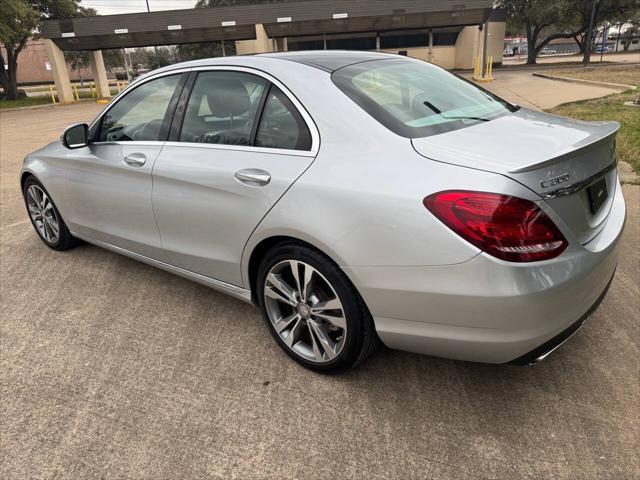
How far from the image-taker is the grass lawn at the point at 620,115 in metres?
6.80

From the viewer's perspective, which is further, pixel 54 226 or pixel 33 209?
pixel 33 209

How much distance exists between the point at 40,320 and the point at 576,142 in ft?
11.1

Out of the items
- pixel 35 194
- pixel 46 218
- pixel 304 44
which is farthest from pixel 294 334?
pixel 304 44

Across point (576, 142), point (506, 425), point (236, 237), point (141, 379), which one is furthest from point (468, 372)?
point (141, 379)

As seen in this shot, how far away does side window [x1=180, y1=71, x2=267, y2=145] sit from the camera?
110 inches

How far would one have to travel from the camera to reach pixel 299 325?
2.67 metres

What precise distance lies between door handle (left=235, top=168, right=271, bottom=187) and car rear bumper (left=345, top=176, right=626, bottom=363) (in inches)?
27.0

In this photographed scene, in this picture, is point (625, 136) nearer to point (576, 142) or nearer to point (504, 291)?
point (576, 142)

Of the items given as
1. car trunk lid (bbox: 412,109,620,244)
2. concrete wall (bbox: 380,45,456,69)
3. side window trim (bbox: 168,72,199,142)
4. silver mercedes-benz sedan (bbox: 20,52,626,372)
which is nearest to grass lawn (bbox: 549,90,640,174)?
car trunk lid (bbox: 412,109,620,244)

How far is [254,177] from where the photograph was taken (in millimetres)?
2561

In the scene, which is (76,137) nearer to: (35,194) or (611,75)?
(35,194)

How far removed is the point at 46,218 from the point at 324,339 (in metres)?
3.21

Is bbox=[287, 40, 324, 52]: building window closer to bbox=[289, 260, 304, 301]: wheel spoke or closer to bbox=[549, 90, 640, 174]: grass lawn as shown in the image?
bbox=[549, 90, 640, 174]: grass lawn

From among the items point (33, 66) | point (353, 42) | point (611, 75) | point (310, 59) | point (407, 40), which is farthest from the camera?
point (33, 66)
